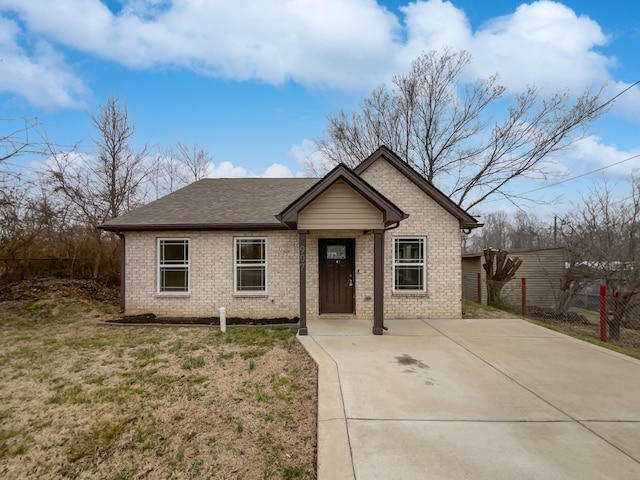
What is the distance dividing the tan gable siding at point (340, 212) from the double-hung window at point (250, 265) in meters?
2.31

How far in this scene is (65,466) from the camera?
10.5ft

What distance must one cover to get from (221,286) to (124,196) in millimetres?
12133

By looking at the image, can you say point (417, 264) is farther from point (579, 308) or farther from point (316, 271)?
point (579, 308)

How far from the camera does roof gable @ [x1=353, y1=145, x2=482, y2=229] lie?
31.4ft

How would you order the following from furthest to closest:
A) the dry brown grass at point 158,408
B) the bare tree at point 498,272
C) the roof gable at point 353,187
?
the bare tree at point 498,272 < the roof gable at point 353,187 < the dry brown grass at point 158,408

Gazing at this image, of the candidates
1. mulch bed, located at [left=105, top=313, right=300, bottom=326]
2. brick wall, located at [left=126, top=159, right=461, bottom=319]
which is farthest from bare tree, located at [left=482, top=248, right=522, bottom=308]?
mulch bed, located at [left=105, top=313, right=300, bottom=326]

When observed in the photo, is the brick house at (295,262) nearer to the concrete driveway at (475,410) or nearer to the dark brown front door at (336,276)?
the dark brown front door at (336,276)

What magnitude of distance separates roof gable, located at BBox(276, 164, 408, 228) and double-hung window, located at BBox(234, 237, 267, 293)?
232 centimetres

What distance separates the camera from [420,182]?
31.9 ft

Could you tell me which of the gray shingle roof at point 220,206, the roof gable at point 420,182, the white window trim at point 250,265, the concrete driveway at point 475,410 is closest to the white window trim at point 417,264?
the roof gable at point 420,182

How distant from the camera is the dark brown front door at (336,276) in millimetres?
9703

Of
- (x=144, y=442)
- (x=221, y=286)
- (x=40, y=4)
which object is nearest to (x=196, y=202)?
(x=221, y=286)

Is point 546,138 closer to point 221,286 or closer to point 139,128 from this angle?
point 221,286

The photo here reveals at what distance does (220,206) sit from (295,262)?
321 centimetres
